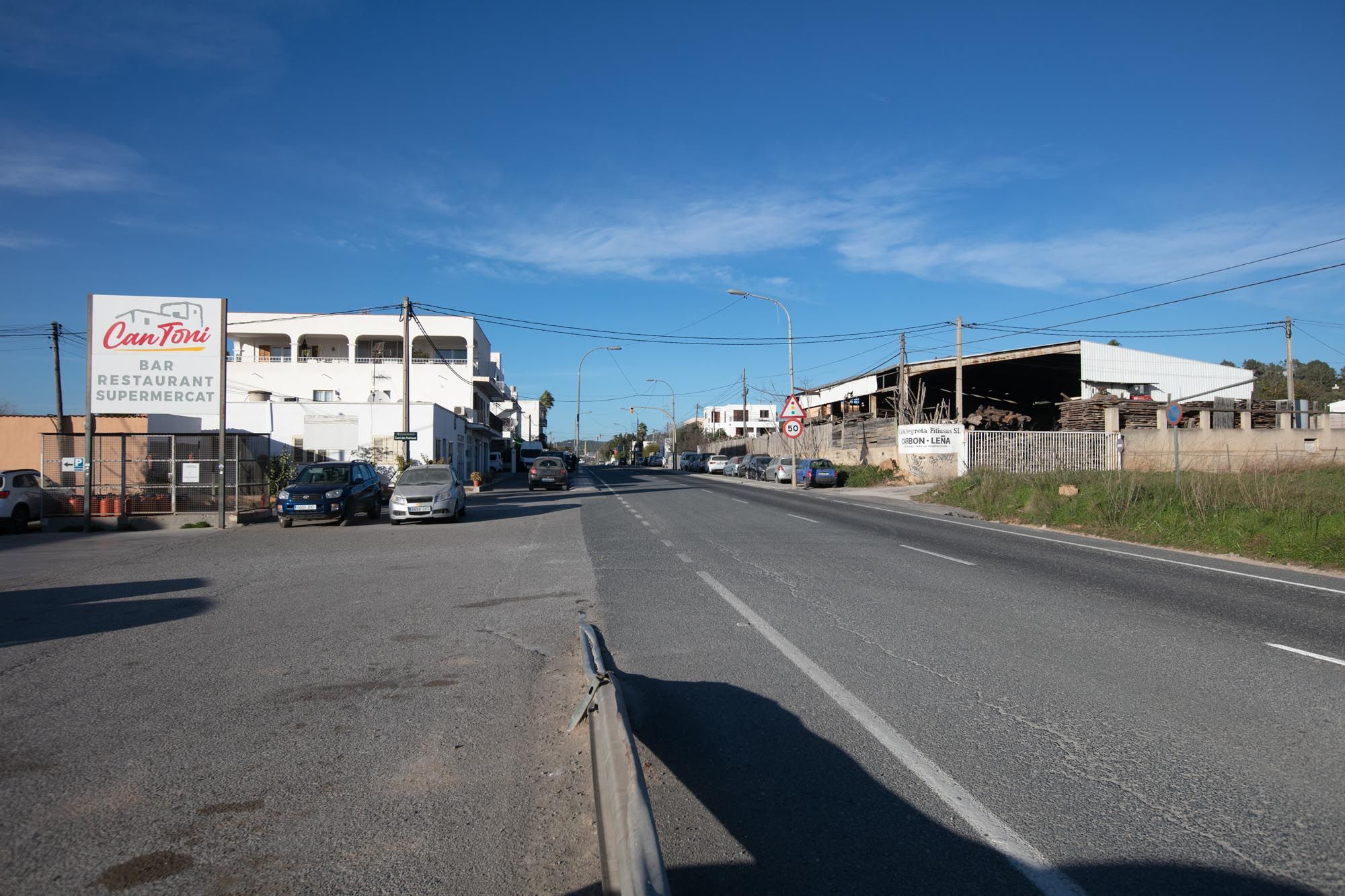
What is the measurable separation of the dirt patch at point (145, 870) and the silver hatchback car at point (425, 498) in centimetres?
1818

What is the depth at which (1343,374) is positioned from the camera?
97500mm

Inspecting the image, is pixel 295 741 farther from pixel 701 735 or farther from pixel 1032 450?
pixel 1032 450

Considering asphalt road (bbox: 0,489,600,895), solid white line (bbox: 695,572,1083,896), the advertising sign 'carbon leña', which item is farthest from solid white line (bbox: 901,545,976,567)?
the advertising sign 'carbon leña'

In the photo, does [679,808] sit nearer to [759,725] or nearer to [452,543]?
[759,725]

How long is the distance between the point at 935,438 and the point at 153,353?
2866 cm

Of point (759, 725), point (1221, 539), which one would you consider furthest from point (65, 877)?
point (1221, 539)

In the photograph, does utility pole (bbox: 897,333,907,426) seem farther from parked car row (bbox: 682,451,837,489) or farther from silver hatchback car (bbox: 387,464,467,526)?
silver hatchback car (bbox: 387,464,467,526)

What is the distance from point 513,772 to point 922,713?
260 cm

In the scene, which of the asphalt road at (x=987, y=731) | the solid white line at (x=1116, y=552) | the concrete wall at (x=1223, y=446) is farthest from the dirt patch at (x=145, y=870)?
the concrete wall at (x=1223, y=446)

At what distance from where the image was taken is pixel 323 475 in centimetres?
2242

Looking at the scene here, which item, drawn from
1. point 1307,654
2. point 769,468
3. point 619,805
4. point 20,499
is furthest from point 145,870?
point 769,468

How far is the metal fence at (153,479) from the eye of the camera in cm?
2208

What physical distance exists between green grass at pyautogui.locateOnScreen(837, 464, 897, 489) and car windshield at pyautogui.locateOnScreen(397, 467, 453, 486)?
22.1 meters

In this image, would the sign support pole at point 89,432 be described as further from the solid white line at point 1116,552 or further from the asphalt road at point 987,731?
the solid white line at point 1116,552
